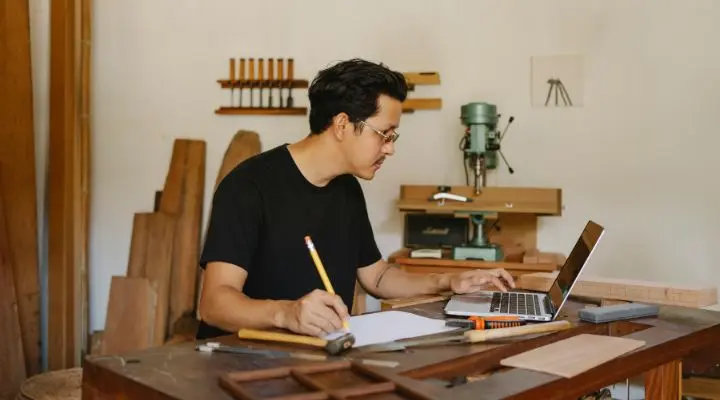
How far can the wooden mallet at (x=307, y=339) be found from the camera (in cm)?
143

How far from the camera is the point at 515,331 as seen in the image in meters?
1.57

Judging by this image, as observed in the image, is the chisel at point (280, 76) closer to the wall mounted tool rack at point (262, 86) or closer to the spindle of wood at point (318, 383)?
the wall mounted tool rack at point (262, 86)

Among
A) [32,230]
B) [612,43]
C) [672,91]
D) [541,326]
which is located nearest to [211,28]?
[32,230]

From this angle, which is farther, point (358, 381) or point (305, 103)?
point (305, 103)

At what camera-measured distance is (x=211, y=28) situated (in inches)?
169

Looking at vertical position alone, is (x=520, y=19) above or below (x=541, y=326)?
above

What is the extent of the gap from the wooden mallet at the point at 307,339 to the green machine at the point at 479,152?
77.7 inches

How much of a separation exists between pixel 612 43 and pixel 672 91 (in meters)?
0.37

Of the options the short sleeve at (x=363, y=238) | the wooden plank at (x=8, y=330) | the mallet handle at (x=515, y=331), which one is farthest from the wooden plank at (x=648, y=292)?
the wooden plank at (x=8, y=330)

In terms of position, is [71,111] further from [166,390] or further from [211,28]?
[166,390]

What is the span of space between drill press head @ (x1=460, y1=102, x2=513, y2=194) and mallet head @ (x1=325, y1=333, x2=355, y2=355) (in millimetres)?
2192

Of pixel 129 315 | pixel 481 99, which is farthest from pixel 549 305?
pixel 129 315

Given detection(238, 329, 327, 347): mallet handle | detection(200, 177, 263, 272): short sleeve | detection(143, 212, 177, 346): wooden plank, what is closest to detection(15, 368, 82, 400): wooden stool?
detection(143, 212, 177, 346): wooden plank

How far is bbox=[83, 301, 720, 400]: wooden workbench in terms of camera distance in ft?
3.89
